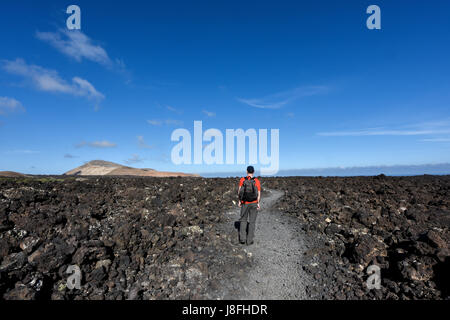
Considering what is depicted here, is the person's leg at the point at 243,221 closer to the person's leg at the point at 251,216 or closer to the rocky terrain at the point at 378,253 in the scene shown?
the person's leg at the point at 251,216

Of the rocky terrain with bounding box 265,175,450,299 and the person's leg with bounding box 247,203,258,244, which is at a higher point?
the person's leg with bounding box 247,203,258,244

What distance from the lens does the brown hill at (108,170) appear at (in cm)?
6244

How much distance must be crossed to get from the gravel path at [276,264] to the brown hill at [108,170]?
172ft

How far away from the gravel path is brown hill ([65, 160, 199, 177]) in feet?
172

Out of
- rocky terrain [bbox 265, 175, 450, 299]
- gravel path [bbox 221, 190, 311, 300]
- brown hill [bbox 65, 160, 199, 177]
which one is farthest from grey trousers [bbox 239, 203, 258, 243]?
brown hill [bbox 65, 160, 199, 177]

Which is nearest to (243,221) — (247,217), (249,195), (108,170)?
(247,217)

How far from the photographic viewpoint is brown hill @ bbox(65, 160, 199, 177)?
205 ft

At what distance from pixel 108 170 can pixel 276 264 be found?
224 ft

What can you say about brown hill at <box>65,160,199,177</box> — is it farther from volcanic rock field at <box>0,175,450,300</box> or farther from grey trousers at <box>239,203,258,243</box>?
grey trousers at <box>239,203,258,243</box>

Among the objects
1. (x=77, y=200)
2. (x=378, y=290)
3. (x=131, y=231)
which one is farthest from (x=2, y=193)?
(x=378, y=290)

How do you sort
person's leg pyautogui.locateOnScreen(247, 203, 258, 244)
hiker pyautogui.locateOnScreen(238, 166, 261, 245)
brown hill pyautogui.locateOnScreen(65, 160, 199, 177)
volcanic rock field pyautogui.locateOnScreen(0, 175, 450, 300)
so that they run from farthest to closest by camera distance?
brown hill pyautogui.locateOnScreen(65, 160, 199, 177), person's leg pyautogui.locateOnScreen(247, 203, 258, 244), hiker pyautogui.locateOnScreen(238, 166, 261, 245), volcanic rock field pyautogui.locateOnScreen(0, 175, 450, 300)

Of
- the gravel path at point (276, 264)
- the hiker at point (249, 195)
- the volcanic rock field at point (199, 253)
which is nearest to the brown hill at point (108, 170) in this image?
the volcanic rock field at point (199, 253)

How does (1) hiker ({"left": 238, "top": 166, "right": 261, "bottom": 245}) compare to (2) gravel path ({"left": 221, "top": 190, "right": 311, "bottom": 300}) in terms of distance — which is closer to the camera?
(2) gravel path ({"left": 221, "top": 190, "right": 311, "bottom": 300})

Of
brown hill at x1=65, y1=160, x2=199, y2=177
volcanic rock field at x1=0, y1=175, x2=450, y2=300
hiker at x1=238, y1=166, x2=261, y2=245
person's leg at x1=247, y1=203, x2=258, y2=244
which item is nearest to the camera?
volcanic rock field at x1=0, y1=175, x2=450, y2=300
